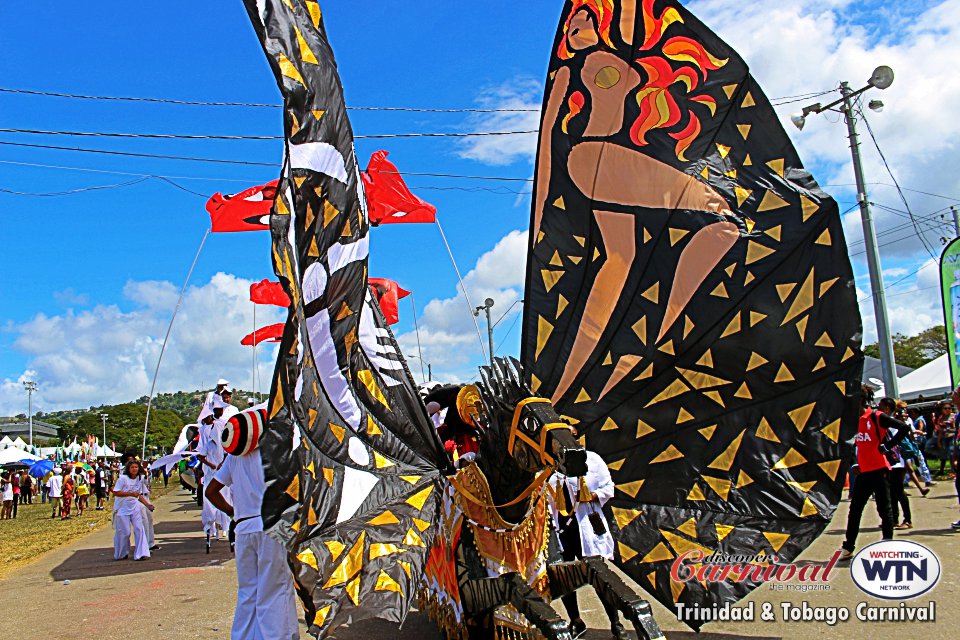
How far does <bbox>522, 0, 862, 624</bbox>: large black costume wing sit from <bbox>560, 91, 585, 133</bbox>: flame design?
0.02 m

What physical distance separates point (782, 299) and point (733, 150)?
43.8 inches

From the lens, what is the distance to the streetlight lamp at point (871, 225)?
14219 millimetres

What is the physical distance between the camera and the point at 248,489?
5133 mm

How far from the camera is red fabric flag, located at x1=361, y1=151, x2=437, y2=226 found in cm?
1214

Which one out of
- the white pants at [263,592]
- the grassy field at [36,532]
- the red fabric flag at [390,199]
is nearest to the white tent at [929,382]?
the red fabric flag at [390,199]

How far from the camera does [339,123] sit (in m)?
4.44

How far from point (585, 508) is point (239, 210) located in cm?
845

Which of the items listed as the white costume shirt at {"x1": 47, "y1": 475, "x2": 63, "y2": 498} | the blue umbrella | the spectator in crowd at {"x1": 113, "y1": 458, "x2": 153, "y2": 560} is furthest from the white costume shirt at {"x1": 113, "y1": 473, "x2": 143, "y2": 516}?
the blue umbrella

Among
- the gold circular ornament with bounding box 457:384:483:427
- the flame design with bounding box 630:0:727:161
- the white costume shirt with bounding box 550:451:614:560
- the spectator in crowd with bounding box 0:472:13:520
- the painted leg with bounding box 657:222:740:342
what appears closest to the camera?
the gold circular ornament with bounding box 457:384:483:427

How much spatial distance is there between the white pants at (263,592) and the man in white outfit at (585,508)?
76.5 inches

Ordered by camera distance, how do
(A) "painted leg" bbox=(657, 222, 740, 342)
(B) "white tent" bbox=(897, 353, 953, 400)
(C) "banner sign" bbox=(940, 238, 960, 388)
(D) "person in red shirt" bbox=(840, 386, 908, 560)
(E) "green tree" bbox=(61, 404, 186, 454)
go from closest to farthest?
1. (A) "painted leg" bbox=(657, 222, 740, 342)
2. (D) "person in red shirt" bbox=(840, 386, 908, 560)
3. (C) "banner sign" bbox=(940, 238, 960, 388)
4. (B) "white tent" bbox=(897, 353, 953, 400)
5. (E) "green tree" bbox=(61, 404, 186, 454)

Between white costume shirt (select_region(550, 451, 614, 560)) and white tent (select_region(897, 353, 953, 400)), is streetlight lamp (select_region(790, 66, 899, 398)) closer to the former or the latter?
white tent (select_region(897, 353, 953, 400))

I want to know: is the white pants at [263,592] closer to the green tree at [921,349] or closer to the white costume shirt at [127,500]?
the white costume shirt at [127,500]

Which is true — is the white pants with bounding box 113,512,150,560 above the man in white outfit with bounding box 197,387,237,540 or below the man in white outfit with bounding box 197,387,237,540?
below
